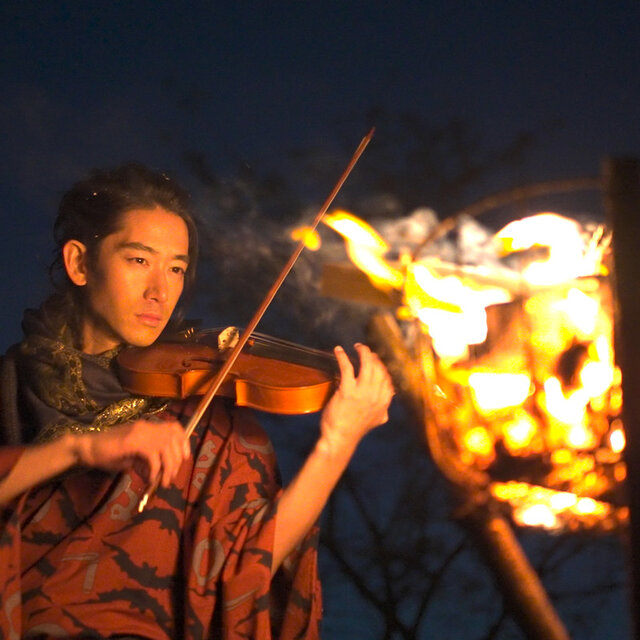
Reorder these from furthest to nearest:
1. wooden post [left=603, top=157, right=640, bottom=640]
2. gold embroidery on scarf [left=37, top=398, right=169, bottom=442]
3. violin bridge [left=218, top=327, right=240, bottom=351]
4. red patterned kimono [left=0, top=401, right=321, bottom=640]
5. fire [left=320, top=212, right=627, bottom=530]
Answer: violin bridge [left=218, top=327, right=240, bottom=351] → gold embroidery on scarf [left=37, top=398, right=169, bottom=442] → red patterned kimono [left=0, top=401, right=321, bottom=640] → fire [left=320, top=212, right=627, bottom=530] → wooden post [left=603, top=157, right=640, bottom=640]

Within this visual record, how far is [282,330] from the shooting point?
4.68 meters

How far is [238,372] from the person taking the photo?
5.80 feet

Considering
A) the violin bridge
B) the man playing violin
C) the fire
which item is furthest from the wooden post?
the violin bridge

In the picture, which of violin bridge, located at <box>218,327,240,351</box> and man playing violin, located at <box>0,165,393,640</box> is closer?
man playing violin, located at <box>0,165,393,640</box>

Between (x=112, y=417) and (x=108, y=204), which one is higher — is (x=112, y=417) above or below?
below

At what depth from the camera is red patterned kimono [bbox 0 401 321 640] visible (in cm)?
158

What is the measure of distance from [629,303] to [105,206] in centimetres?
127

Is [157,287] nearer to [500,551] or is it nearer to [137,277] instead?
[137,277]

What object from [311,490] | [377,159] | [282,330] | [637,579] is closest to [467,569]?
[282,330]

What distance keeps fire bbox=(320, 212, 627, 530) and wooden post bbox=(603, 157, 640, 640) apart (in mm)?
167

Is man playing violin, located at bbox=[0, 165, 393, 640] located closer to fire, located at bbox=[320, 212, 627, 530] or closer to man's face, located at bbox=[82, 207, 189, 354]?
man's face, located at bbox=[82, 207, 189, 354]

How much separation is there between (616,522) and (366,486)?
4238 millimetres

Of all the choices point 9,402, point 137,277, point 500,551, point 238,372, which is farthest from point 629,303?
point 9,402

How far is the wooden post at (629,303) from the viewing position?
45.3 inches
